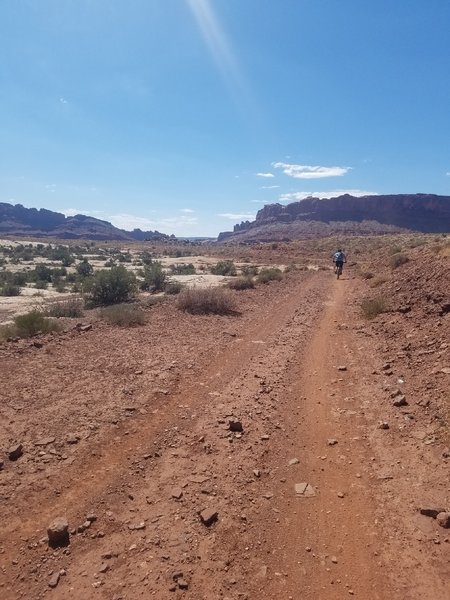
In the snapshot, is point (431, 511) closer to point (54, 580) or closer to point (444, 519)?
point (444, 519)

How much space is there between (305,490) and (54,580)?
8.70 feet

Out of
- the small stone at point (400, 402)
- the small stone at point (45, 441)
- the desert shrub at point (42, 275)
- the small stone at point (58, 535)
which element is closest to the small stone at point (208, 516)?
the small stone at point (58, 535)

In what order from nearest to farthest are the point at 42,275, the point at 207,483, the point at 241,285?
the point at 207,483
the point at 241,285
the point at 42,275

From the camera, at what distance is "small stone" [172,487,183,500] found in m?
4.87

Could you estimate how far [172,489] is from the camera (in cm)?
501

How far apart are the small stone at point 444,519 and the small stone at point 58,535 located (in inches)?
141

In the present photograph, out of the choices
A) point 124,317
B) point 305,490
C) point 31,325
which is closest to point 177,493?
point 305,490

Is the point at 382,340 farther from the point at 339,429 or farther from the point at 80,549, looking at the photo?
the point at 80,549

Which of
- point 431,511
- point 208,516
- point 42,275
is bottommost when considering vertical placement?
point 42,275

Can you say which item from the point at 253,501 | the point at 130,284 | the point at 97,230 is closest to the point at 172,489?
the point at 253,501

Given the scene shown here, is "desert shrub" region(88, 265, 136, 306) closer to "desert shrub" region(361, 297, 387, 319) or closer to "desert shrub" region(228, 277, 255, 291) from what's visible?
"desert shrub" region(228, 277, 255, 291)

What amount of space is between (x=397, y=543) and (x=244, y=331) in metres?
9.07

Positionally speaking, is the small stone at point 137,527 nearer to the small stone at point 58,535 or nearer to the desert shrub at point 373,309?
the small stone at point 58,535

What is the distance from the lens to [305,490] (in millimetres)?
4930
